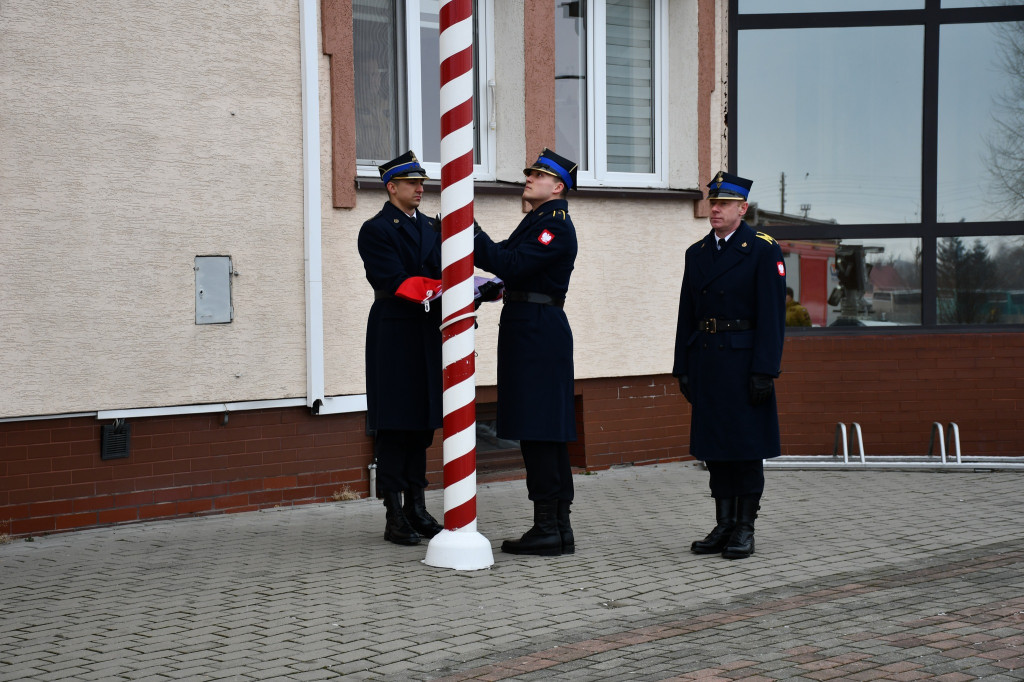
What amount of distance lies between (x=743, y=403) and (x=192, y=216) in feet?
11.5

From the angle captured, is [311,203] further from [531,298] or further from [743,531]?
[743,531]

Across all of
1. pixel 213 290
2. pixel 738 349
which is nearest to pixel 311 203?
pixel 213 290

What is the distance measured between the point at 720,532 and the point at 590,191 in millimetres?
3545

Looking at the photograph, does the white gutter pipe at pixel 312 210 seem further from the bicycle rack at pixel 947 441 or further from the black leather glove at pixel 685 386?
the bicycle rack at pixel 947 441

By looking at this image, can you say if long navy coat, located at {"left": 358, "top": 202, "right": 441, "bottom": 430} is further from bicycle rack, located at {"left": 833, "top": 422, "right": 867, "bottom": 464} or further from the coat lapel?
bicycle rack, located at {"left": 833, "top": 422, "right": 867, "bottom": 464}

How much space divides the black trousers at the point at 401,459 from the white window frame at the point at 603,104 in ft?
11.3

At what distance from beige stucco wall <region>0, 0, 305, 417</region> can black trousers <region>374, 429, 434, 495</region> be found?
1.41 meters

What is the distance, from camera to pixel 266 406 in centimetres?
805

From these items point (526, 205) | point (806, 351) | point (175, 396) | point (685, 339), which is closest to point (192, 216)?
point (175, 396)

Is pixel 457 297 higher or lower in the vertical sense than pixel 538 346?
higher

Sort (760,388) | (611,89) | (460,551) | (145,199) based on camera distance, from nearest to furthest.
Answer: (460,551), (760,388), (145,199), (611,89)

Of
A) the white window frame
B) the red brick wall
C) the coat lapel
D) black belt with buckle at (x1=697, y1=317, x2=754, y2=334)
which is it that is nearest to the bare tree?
the red brick wall

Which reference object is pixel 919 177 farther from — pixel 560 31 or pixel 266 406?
pixel 266 406

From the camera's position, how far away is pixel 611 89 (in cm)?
1011
